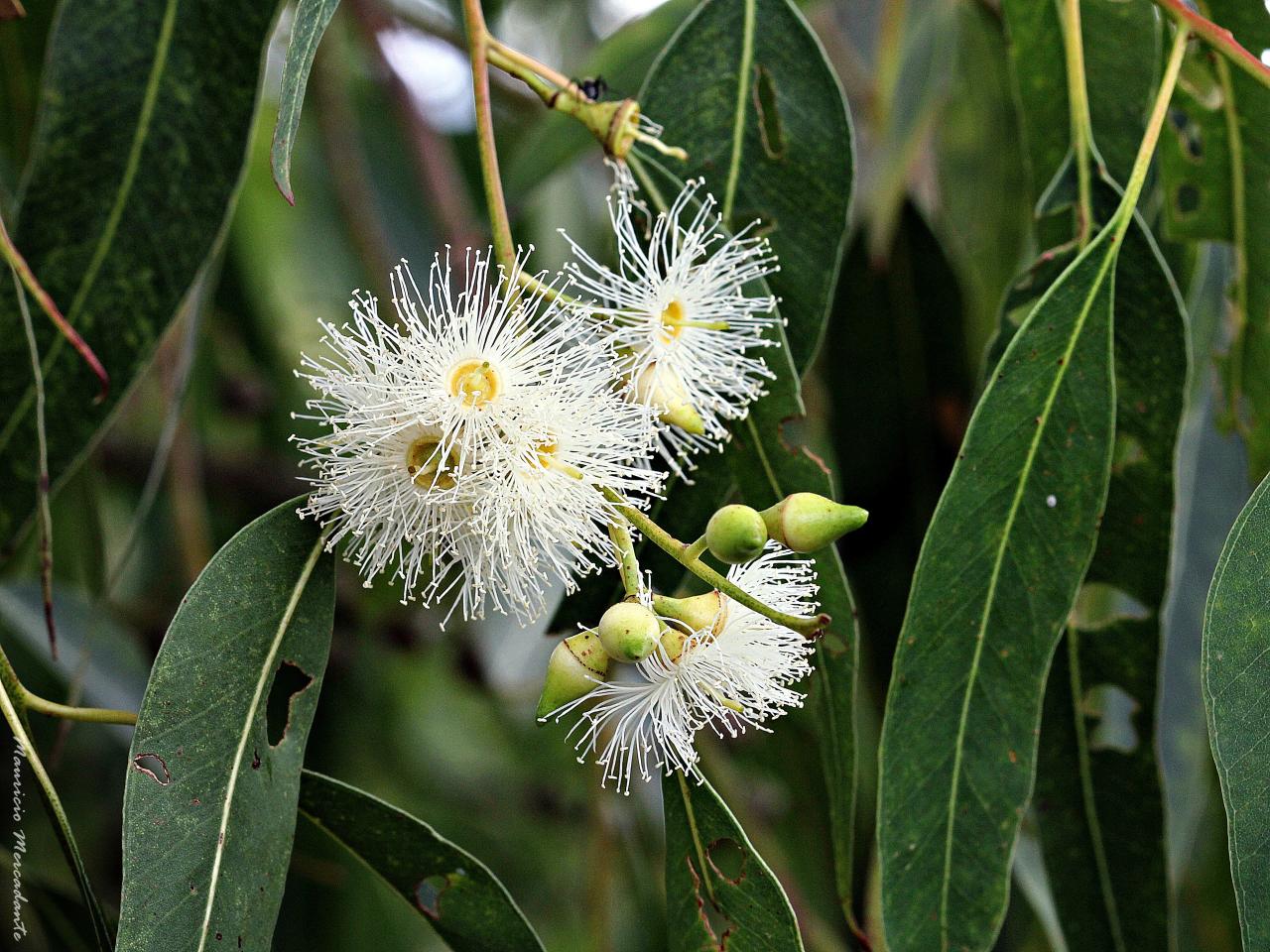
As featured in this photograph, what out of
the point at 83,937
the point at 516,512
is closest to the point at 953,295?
the point at 516,512

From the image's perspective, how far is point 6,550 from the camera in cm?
102

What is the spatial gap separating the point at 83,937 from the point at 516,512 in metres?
0.64

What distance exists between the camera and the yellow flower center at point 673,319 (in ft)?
2.88

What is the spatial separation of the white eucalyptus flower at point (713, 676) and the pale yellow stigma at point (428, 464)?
162 mm

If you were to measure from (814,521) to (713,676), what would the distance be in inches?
6.3

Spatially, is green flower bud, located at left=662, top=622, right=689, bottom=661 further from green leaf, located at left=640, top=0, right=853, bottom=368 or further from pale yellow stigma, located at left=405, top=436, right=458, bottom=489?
green leaf, located at left=640, top=0, right=853, bottom=368

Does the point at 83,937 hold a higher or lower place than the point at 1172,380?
lower

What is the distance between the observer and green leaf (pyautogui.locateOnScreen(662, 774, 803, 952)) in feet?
2.47

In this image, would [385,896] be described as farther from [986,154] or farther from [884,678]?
[986,154]

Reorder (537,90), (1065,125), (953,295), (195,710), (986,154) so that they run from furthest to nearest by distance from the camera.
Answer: (986,154)
(953,295)
(1065,125)
(537,90)
(195,710)

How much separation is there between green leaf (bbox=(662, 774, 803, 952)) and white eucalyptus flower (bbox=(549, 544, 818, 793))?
0.03 metres

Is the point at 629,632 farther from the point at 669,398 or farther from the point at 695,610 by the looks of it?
the point at 669,398

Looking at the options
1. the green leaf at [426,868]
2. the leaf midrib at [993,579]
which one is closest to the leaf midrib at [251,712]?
the green leaf at [426,868]

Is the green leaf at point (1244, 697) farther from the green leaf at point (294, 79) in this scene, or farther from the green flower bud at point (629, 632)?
the green leaf at point (294, 79)
